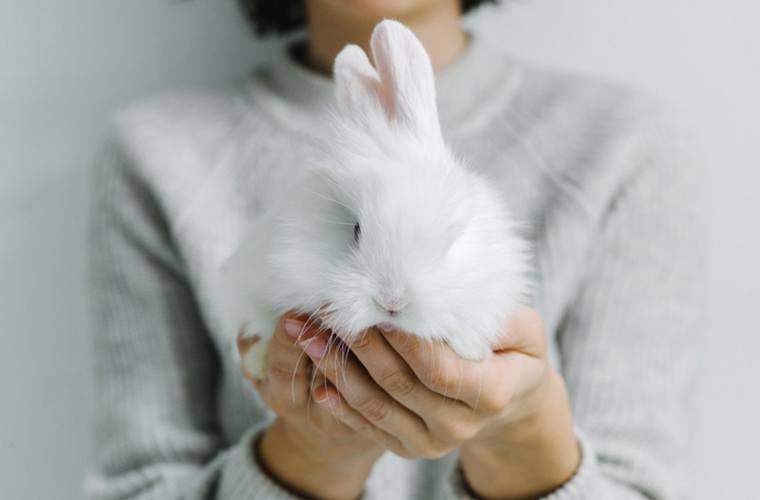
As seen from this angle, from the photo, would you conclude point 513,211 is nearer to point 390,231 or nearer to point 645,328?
point 645,328

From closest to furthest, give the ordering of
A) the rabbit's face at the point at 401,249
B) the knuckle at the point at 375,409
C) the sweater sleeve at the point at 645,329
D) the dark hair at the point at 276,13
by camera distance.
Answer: the rabbit's face at the point at 401,249 → the knuckle at the point at 375,409 → the sweater sleeve at the point at 645,329 → the dark hair at the point at 276,13

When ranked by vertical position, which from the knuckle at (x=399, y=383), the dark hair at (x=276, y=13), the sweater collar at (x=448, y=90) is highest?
the dark hair at (x=276, y=13)

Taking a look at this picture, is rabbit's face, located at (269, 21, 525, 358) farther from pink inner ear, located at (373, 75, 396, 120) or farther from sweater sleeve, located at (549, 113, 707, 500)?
sweater sleeve, located at (549, 113, 707, 500)

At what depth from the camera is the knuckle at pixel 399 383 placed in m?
0.55

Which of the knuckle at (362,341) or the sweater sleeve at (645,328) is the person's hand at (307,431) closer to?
the knuckle at (362,341)

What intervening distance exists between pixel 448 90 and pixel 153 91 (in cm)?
42

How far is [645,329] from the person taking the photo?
863 millimetres

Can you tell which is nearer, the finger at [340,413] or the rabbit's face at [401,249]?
the rabbit's face at [401,249]

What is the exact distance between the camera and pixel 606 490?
29.7 inches

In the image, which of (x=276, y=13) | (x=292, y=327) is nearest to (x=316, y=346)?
(x=292, y=327)

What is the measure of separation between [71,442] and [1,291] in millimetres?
223

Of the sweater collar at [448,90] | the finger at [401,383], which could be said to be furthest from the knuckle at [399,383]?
the sweater collar at [448,90]

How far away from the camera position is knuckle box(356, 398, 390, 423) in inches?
22.9

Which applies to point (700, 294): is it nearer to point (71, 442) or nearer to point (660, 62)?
point (660, 62)
